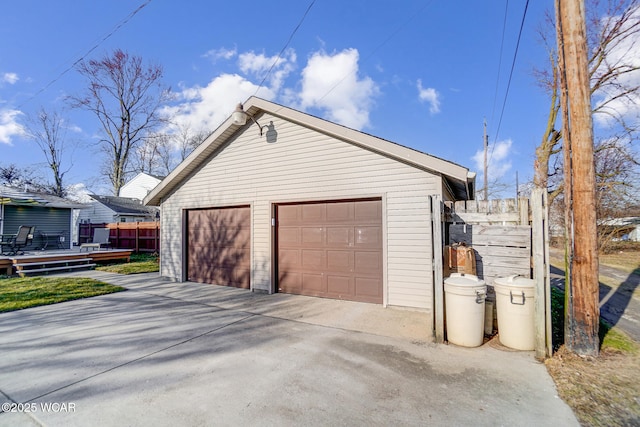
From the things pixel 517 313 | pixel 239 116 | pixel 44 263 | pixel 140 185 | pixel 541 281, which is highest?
pixel 140 185

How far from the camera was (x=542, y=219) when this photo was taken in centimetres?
354

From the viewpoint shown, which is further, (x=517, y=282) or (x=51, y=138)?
(x=51, y=138)

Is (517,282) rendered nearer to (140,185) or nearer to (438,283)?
(438,283)

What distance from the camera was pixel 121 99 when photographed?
22594 millimetres

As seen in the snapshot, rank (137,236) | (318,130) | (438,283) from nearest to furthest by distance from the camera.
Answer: (438,283) → (318,130) → (137,236)

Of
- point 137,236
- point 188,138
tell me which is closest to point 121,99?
point 188,138

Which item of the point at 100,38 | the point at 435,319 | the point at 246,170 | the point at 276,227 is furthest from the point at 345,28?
the point at 435,319

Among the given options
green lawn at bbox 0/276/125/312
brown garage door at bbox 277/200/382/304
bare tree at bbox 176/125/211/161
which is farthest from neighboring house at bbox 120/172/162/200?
brown garage door at bbox 277/200/382/304

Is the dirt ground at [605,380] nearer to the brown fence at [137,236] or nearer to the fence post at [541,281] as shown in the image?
the fence post at [541,281]

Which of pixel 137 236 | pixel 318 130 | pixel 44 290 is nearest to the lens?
pixel 318 130

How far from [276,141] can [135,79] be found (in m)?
22.4

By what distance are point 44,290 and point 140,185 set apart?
2569 cm

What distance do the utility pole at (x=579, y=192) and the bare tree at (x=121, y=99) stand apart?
26.6 m

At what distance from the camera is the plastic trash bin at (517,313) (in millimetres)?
3637
